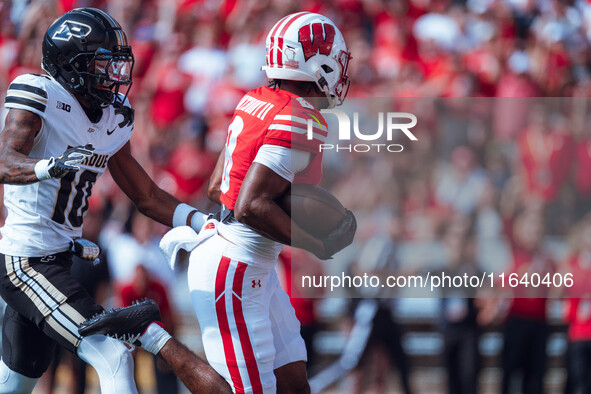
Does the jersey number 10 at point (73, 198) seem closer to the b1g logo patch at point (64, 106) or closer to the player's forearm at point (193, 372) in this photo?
the b1g logo patch at point (64, 106)

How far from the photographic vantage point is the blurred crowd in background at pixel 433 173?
580 centimetres

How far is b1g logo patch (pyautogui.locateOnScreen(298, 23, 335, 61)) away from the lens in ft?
12.6

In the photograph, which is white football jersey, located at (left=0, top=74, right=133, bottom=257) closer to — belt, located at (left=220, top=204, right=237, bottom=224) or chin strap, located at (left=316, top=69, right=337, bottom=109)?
belt, located at (left=220, top=204, right=237, bottom=224)

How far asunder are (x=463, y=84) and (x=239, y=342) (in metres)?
4.08

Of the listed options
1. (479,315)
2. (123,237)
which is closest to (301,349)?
(479,315)

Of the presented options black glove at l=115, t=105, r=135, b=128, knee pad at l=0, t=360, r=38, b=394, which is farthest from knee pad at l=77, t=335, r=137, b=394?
black glove at l=115, t=105, r=135, b=128

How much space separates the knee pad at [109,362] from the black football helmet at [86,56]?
1.12m

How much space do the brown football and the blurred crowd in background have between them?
1915 millimetres

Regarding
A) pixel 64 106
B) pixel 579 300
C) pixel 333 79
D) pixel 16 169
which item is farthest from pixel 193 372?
pixel 579 300

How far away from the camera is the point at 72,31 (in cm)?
395

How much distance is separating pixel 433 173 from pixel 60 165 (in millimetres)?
3256

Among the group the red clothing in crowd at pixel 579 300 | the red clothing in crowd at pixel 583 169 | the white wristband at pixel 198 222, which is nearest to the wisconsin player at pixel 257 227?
the white wristband at pixel 198 222

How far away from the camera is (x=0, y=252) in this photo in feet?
12.9

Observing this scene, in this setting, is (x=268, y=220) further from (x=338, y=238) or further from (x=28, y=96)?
(x=28, y=96)
